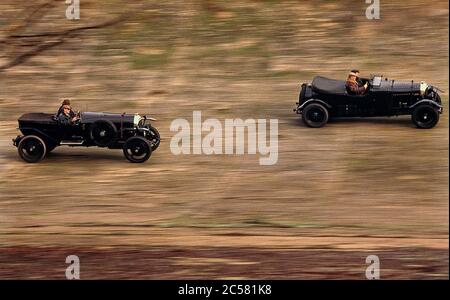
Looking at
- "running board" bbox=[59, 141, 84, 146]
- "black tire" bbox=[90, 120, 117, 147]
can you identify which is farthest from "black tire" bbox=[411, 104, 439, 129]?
"running board" bbox=[59, 141, 84, 146]

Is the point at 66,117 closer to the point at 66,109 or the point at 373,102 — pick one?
the point at 66,109

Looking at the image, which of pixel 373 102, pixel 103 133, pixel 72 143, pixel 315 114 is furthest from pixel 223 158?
pixel 373 102

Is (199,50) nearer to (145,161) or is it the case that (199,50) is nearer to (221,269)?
(145,161)

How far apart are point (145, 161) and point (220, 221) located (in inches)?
126

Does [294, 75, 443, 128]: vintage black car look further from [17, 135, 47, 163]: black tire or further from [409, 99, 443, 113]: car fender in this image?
[17, 135, 47, 163]: black tire

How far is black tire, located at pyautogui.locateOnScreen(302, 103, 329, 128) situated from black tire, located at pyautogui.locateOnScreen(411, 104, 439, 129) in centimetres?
168

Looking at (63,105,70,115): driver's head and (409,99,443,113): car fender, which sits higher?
(409,99,443,113): car fender

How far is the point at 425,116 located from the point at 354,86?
146 cm

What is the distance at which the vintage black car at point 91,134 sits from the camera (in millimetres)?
18734

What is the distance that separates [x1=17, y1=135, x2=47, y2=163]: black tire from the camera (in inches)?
747

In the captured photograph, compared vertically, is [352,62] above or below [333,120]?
above

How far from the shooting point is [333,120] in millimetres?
21078

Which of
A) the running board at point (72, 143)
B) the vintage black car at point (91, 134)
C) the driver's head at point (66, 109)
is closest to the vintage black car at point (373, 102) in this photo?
the vintage black car at point (91, 134)

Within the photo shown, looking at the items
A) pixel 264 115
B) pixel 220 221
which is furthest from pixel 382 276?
pixel 264 115
